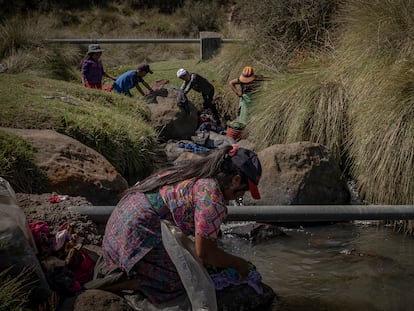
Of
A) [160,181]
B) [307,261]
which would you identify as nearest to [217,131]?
[307,261]

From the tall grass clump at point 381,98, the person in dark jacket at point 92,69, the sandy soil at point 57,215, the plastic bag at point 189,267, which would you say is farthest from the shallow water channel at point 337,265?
the person in dark jacket at point 92,69

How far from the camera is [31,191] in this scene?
5992 mm

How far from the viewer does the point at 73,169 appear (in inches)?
250

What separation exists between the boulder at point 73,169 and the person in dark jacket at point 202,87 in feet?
Answer: 20.6

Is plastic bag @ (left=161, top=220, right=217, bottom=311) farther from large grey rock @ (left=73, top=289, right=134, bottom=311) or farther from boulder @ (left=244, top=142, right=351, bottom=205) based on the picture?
boulder @ (left=244, top=142, right=351, bottom=205)

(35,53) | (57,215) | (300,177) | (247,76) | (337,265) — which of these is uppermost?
(35,53)

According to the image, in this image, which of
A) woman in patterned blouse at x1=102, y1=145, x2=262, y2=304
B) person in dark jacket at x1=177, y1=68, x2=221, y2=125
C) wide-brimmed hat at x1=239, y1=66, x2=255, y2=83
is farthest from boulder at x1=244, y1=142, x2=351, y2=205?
person in dark jacket at x1=177, y1=68, x2=221, y2=125

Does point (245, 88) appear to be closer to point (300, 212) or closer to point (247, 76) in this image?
point (247, 76)

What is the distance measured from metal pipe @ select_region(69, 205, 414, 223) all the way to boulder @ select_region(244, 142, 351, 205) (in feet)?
11.2

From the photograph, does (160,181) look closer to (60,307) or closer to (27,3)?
(60,307)

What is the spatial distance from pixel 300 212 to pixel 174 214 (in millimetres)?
976

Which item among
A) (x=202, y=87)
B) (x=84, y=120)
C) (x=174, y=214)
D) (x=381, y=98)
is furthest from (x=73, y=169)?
(x=202, y=87)

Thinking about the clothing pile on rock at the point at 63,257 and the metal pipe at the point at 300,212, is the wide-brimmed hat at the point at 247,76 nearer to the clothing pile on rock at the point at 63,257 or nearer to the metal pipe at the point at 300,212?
the metal pipe at the point at 300,212

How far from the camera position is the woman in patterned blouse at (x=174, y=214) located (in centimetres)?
391
